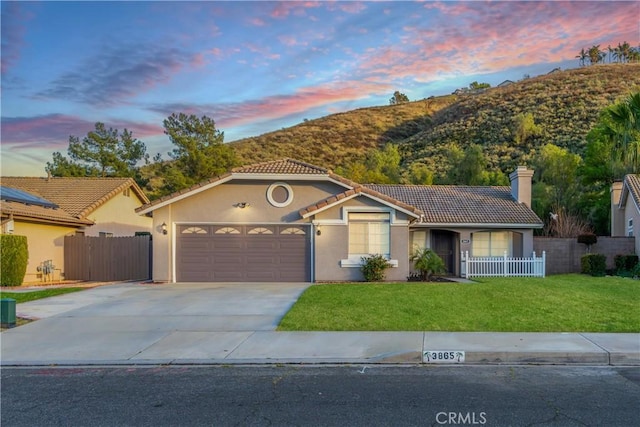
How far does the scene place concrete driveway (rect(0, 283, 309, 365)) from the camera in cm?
920

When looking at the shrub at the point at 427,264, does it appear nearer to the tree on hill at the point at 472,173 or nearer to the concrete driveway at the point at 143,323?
the concrete driveway at the point at 143,323

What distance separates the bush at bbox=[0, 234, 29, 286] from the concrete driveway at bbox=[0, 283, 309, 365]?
414 cm

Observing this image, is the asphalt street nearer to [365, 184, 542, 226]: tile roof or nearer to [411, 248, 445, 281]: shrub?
[411, 248, 445, 281]: shrub

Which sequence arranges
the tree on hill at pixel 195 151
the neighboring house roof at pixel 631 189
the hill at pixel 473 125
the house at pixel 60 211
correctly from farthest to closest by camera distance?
the hill at pixel 473 125
the tree on hill at pixel 195 151
the neighboring house roof at pixel 631 189
the house at pixel 60 211

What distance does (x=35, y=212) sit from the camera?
70.4 ft

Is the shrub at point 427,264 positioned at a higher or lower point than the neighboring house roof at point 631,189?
lower

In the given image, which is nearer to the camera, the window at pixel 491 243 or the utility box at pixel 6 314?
the utility box at pixel 6 314

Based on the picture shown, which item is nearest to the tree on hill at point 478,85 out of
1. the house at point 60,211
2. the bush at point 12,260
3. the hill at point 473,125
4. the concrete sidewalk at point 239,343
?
the hill at point 473,125

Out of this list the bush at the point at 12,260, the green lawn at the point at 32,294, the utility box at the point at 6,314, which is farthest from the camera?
the bush at the point at 12,260

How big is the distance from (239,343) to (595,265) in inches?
728

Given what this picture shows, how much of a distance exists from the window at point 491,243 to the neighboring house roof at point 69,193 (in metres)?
18.7

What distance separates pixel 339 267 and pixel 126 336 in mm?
10403

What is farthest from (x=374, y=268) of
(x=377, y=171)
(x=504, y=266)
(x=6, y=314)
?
(x=377, y=171)

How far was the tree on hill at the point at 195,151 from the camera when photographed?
36.3 meters
